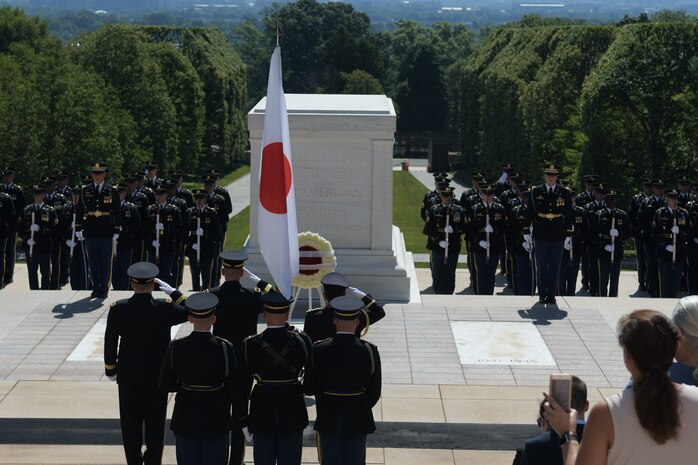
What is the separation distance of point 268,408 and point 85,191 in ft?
21.0

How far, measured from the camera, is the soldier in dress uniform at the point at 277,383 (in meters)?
7.41

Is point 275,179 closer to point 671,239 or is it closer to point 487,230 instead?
point 487,230

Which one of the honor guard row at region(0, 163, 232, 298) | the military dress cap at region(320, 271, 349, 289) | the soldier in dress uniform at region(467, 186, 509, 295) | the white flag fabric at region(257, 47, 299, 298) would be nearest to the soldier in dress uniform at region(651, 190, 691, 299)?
the soldier in dress uniform at region(467, 186, 509, 295)

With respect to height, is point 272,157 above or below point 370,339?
above

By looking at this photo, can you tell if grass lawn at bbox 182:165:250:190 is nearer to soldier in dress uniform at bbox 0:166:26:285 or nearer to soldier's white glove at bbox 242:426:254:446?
soldier in dress uniform at bbox 0:166:26:285

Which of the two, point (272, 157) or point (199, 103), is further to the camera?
point (199, 103)

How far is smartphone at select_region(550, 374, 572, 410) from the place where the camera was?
4566mm

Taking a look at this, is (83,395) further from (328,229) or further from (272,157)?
(328,229)

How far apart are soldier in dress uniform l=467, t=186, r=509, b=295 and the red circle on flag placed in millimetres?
5987

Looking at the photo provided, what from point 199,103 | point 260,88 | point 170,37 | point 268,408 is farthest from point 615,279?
point 260,88

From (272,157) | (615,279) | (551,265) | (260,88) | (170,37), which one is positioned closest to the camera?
(272,157)

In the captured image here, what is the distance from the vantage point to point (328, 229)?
44.7 ft

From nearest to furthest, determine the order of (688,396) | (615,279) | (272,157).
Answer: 1. (688,396)
2. (272,157)
3. (615,279)

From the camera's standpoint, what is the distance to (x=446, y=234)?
1545cm
